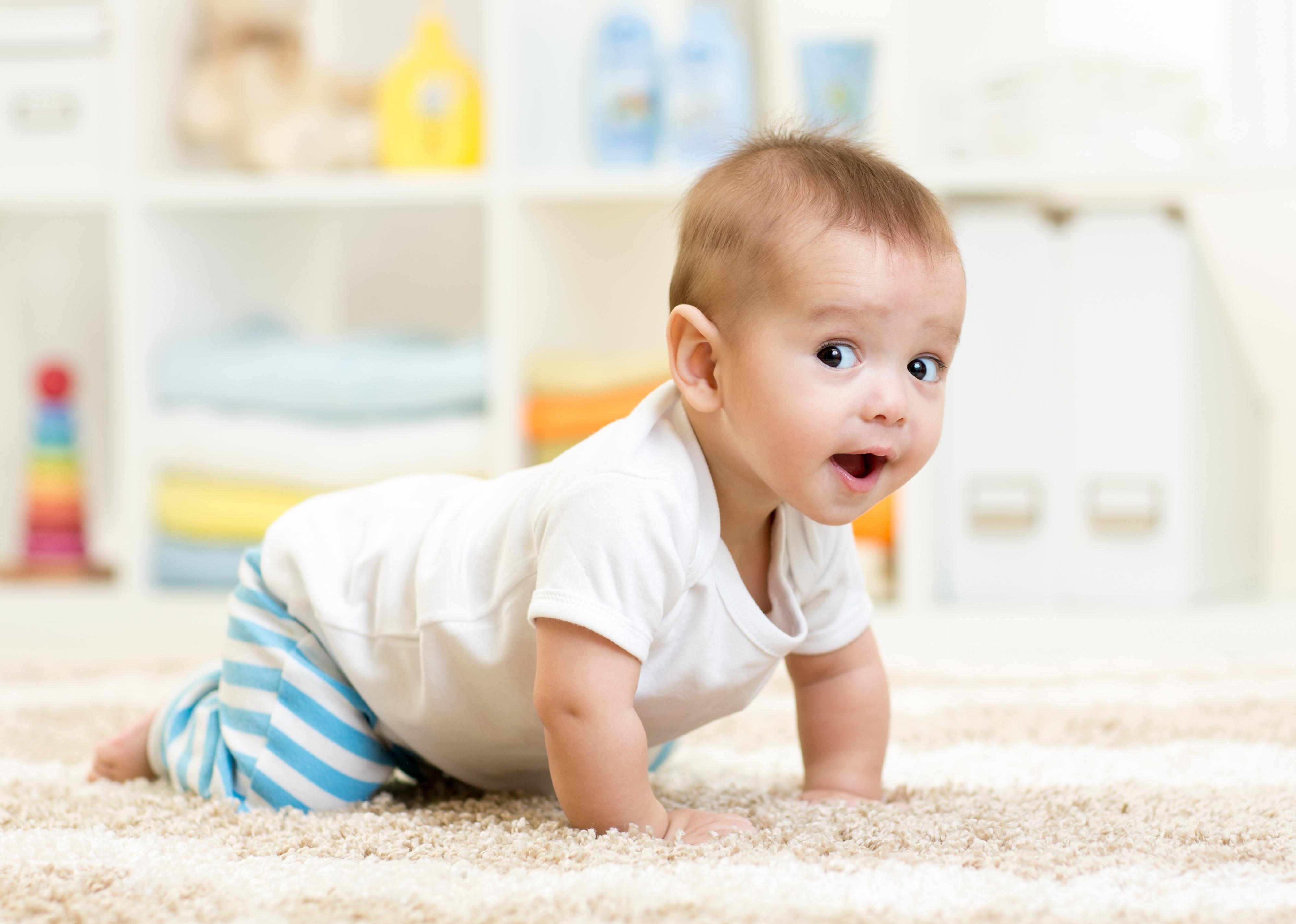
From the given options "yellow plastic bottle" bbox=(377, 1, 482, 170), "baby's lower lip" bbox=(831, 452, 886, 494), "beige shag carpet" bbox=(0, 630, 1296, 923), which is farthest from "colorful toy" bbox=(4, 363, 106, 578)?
"baby's lower lip" bbox=(831, 452, 886, 494)

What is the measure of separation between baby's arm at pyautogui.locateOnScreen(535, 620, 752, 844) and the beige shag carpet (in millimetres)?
18

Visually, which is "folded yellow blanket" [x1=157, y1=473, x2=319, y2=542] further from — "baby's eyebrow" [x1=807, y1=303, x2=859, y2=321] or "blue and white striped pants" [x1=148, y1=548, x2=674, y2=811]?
"baby's eyebrow" [x1=807, y1=303, x2=859, y2=321]

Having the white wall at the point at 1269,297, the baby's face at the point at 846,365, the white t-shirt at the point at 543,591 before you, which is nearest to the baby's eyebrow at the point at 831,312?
the baby's face at the point at 846,365

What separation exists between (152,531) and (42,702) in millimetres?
533

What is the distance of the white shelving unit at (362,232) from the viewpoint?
154 centimetres

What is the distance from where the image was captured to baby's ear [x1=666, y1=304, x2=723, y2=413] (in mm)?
688

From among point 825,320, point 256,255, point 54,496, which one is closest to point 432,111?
point 256,255

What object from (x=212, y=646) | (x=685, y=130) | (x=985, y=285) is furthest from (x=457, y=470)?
(x=985, y=285)

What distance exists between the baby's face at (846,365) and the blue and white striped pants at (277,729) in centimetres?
30

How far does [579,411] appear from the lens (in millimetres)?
1524

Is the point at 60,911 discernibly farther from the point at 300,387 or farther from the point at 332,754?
the point at 300,387

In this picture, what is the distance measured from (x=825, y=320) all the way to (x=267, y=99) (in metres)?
1.33

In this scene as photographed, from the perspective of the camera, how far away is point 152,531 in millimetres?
1611

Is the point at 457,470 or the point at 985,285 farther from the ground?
the point at 985,285
